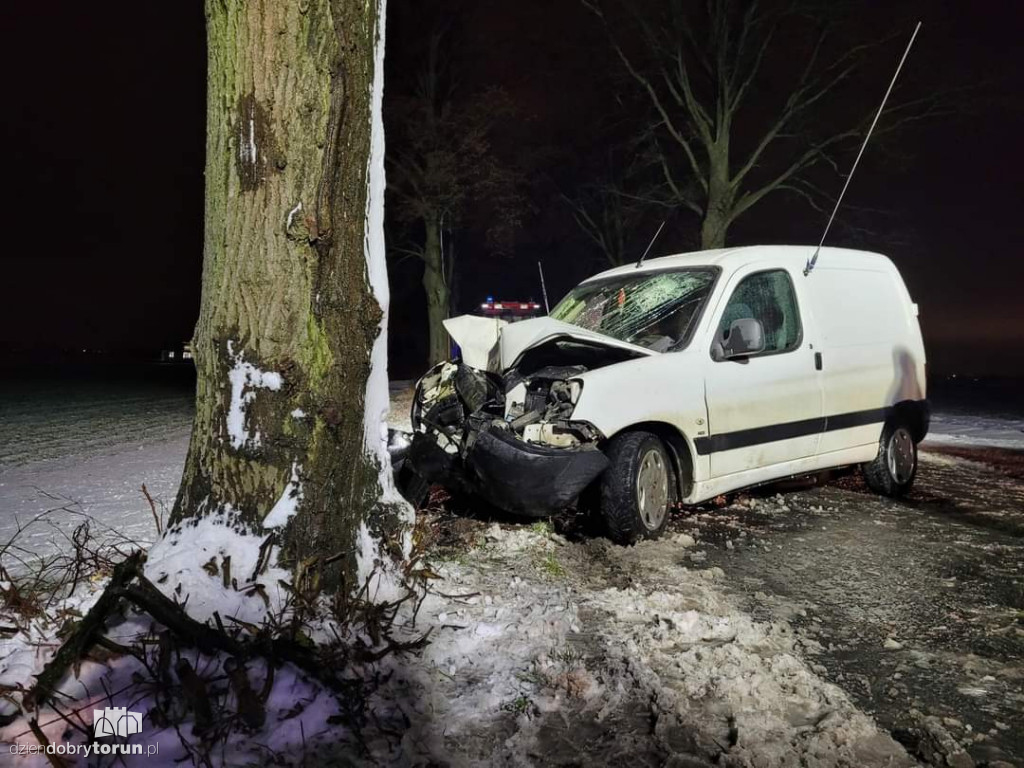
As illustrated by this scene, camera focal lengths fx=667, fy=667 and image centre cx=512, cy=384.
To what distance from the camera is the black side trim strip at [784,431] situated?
464cm

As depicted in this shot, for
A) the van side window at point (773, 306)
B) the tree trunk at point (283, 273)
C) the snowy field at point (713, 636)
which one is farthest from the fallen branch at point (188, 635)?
the van side window at point (773, 306)

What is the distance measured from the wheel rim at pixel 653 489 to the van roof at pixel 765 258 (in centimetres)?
171

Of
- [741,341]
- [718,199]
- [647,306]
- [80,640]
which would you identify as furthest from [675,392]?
[718,199]

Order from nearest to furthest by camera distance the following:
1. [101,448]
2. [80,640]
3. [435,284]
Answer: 1. [80,640]
2. [101,448]
3. [435,284]

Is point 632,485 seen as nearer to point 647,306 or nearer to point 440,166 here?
point 647,306

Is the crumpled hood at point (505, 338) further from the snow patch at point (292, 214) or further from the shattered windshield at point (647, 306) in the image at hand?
the snow patch at point (292, 214)

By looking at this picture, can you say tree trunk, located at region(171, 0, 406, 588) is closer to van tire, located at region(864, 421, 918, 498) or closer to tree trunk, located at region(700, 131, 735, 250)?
van tire, located at region(864, 421, 918, 498)

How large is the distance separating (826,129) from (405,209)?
10.8 metres

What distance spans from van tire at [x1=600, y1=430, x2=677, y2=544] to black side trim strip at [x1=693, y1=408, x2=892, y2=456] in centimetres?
35

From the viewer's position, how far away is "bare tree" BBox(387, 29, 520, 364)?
17.3m

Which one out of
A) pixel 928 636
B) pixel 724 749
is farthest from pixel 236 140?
pixel 928 636

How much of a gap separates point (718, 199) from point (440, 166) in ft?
22.9

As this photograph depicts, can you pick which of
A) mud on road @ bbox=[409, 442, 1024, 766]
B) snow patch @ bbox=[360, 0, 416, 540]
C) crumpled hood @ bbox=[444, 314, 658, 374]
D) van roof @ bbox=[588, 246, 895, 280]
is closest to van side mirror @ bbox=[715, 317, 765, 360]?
crumpled hood @ bbox=[444, 314, 658, 374]

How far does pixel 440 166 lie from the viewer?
677 inches
